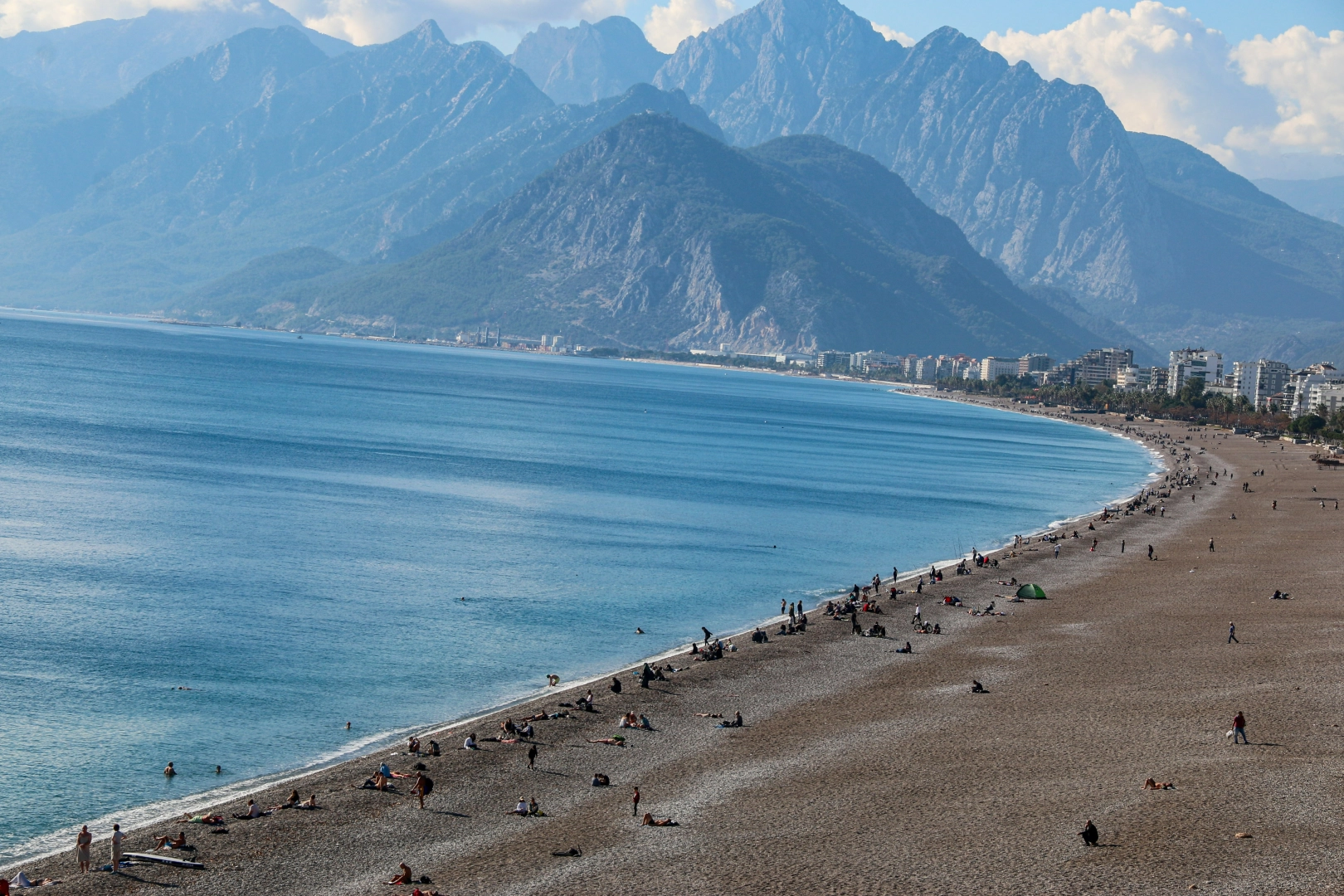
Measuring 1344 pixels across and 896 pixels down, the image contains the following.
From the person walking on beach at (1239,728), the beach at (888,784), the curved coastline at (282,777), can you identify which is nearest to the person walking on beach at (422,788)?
the beach at (888,784)

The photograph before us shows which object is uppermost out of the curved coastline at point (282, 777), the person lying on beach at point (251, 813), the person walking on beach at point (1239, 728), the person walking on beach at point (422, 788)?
Result: the person walking on beach at point (1239, 728)

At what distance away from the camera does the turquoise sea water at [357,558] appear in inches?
1422

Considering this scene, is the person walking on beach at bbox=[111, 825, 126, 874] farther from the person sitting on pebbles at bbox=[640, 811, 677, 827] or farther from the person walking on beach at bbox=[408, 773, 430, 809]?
the person sitting on pebbles at bbox=[640, 811, 677, 827]

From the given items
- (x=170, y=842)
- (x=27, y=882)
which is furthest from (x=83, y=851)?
(x=170, y=842)

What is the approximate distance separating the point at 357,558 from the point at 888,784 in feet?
118

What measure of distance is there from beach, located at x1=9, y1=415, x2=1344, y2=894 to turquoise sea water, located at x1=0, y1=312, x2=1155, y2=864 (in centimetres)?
404

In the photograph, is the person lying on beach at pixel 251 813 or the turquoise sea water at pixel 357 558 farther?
the turquoise sea water at pixel 357 558

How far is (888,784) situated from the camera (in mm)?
31297

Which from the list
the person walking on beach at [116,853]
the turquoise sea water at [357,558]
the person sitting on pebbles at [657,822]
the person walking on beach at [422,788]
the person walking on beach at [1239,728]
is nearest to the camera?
the person walking on beach at [116,853]

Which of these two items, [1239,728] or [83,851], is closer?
[83,851]

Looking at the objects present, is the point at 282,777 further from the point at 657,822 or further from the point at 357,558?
the point at 357,558

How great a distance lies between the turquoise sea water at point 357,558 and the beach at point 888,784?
4039 millimetres

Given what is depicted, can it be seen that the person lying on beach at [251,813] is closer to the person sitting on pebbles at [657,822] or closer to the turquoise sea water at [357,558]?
the turquoise sea water at [357,558]

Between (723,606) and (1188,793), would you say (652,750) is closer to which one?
(1188,793)
